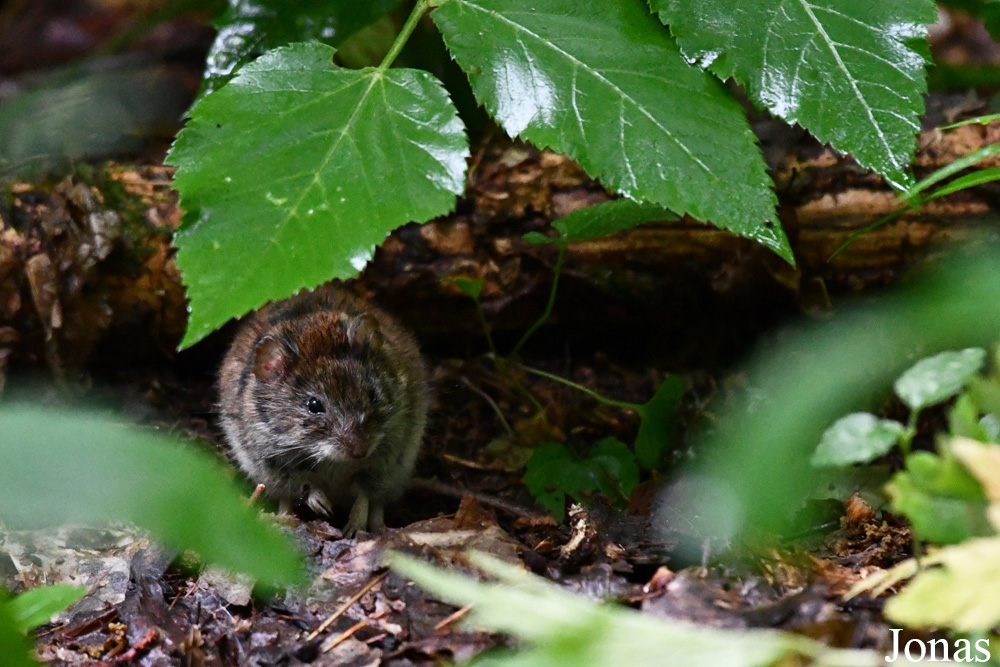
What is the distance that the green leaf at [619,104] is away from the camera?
3.02m

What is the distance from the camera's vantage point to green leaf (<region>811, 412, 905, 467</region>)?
1927mm

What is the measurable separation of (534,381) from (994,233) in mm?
2350

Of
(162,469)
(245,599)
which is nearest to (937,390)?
(162,469)

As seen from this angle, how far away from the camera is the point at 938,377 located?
197 cm

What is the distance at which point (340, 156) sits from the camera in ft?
9.80

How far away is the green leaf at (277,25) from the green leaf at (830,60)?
1.61 meters

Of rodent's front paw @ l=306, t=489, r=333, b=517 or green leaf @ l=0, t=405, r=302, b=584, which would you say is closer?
green leaf @ l=0, t=405, r=302, b=584

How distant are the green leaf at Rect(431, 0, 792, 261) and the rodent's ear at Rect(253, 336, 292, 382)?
175 cm

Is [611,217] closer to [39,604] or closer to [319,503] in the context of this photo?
[319,503]

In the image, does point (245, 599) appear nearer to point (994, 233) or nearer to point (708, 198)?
point (708, 198)

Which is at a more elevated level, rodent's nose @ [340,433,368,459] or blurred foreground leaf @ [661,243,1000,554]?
blurred foreground leaf @ [661,243,1000,554]

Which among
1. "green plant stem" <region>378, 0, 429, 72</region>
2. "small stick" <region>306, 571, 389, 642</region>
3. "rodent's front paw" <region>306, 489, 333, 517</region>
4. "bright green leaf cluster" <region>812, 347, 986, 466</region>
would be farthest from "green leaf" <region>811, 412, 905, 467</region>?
"rodent's front paw" <region>306, 489, 333, 517</region>

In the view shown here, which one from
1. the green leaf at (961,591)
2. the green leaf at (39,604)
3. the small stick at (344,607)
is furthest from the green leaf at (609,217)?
the green leaf at (39,604)

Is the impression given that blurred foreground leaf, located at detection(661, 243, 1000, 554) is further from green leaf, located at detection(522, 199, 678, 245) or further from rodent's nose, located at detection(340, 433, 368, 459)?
rodent's nose, located at detection(340, 433, 368, 459)
